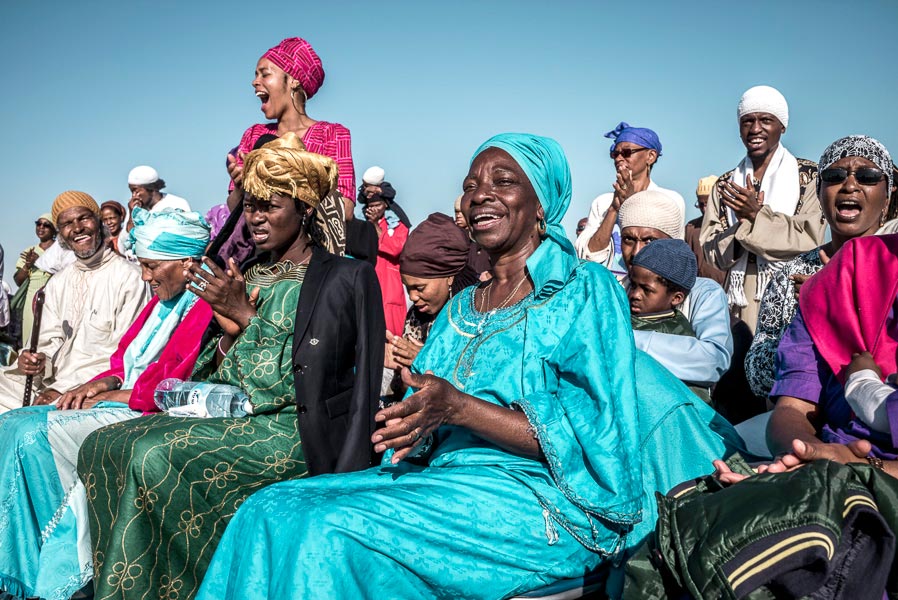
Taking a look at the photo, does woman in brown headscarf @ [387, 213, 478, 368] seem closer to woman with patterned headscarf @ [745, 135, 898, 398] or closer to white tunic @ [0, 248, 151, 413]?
woman with patterned headscarf @ [745, 135, 898, 398]

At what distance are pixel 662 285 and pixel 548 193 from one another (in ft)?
5.58

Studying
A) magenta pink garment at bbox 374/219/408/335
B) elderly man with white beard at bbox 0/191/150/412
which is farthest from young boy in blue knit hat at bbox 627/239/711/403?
elderly man with white beard at bbox 0/191/150/412

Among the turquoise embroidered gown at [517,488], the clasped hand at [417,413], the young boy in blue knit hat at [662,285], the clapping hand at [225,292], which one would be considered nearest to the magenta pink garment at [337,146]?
the clapping hand at [225,292]

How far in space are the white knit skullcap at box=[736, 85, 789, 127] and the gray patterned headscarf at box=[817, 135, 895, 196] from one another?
2.45 m

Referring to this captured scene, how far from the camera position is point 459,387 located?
3170mm

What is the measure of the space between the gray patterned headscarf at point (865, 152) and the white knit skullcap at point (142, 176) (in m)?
8.76

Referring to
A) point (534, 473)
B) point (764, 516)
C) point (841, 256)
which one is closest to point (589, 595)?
point (534, 473)

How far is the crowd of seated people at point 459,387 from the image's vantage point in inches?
106

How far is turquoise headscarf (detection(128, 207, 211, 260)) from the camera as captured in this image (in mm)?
5289

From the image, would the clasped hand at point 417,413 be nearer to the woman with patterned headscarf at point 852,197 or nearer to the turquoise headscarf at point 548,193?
the turquoise headscarf at point 548,193

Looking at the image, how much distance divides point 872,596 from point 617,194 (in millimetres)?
4951

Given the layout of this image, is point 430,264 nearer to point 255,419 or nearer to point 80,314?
point 255,419

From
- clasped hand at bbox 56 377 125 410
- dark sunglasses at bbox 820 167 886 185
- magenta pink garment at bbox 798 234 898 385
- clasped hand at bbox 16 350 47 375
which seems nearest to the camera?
magenta pink garment at bbox 798 234 898 385

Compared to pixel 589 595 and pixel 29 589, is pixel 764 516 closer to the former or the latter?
pixel 589 595
